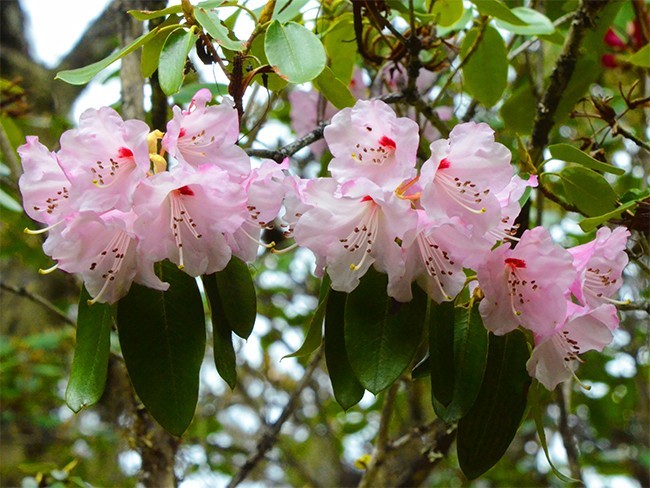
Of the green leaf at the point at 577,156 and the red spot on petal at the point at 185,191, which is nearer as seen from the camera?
the red spot on petal at the point at 185,191

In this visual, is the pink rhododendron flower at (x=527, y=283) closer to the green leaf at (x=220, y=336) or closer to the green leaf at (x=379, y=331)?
the green leaf at (x=379, y=331)

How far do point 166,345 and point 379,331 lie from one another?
0.23 m

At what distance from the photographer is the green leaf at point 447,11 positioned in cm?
126

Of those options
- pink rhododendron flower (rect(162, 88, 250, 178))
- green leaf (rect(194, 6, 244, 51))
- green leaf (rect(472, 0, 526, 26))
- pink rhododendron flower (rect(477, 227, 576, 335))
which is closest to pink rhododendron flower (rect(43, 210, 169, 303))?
pink rhododendron flower (rect(162, 88, 250, 178))

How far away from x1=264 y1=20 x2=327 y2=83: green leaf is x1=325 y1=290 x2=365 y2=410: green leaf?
0.24m

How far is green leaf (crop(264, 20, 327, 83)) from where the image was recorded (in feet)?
2.61

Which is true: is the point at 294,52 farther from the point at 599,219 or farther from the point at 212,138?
the point at 599,219

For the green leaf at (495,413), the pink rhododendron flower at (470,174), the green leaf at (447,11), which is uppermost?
the pink rhododendron flower at (470,174)

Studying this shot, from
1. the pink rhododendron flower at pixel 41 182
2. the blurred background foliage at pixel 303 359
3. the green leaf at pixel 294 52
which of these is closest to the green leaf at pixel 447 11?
the blurred background foliage at pixel 303 359

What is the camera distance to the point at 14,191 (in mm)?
1756

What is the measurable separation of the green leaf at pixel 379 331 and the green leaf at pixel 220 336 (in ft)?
0.46

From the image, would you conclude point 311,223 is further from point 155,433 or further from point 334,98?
point 155,433

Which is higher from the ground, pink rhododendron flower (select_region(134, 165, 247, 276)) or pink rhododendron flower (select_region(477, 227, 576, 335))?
pink rhododendron flower (select_region(134, 165, 247, 276))

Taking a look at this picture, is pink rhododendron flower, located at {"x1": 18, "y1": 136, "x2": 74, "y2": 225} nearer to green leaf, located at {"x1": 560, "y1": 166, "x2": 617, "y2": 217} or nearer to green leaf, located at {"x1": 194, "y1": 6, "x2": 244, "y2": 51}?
green leaf, located at {"x1": 194, "y1": 6, "x2": 244, "y2": 51}
